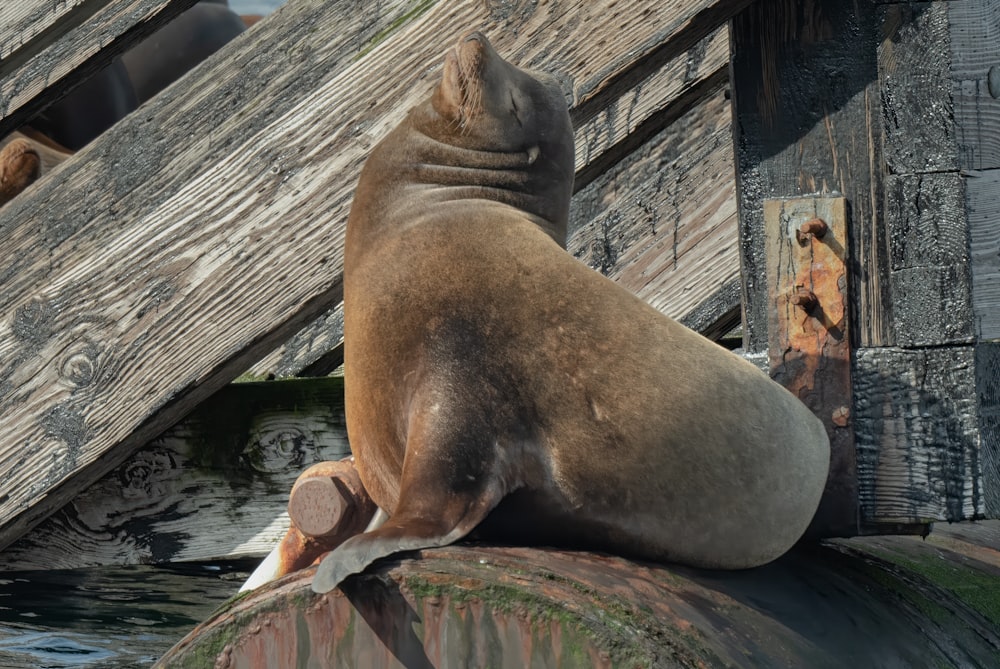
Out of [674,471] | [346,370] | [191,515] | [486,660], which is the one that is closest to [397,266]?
[346,370]

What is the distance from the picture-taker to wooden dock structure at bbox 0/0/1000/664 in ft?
8.32

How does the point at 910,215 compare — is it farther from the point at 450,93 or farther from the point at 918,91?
the point at 450,93

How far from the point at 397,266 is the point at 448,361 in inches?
9.6

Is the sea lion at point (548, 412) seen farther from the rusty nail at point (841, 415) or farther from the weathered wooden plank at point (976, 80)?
the weathered wooden plank at point (976, 80)

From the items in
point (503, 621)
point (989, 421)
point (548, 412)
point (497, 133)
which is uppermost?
point (497, 133)

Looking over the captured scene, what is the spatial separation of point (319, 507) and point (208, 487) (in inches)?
42.3

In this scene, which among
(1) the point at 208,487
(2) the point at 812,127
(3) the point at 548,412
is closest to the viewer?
(3) the point at 548,412

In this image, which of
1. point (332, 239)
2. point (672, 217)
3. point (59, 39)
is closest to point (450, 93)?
point (332, 239)

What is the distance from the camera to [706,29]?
2.71m

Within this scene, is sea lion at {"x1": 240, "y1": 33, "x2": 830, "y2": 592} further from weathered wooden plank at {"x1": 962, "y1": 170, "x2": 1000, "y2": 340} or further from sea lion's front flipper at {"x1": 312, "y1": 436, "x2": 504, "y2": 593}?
weathered wooden plank at {"x1": 962, "y1": 170, "x2": 1000, "y2": 340}

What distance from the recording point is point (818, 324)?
8.36ft

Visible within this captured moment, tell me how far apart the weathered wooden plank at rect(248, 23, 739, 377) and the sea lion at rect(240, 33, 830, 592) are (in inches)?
49.5

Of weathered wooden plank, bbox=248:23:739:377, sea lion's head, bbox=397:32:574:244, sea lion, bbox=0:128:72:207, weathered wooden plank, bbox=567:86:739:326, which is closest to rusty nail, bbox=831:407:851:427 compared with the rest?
sea lion's head, bbox=397:32:574:244

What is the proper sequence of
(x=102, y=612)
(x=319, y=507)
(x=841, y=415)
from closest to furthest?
(x=319, y=507), (x=841, y=415), (x=102, y=612)
